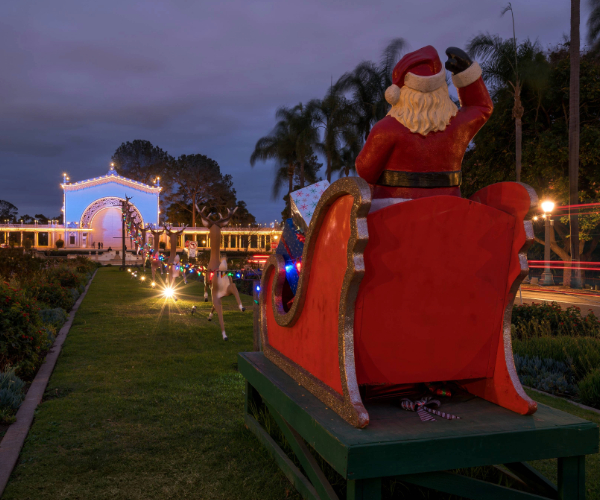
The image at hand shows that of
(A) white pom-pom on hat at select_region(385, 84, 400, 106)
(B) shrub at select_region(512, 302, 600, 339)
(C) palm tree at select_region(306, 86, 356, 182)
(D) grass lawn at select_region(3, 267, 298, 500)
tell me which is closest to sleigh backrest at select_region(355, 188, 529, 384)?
(A) white pom-pom on hat at select_region(385, 84, 400, 106)

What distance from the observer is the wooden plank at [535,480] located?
2439 mm

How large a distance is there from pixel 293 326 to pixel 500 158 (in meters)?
22.1

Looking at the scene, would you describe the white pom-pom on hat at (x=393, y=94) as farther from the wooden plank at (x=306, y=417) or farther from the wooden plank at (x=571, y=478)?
the wooden plank at (x=571, y=478)

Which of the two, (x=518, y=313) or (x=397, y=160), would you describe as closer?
(x=397, y=160)

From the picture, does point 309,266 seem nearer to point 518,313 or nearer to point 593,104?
point 518,313

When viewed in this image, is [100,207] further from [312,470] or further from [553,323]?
[312,470]

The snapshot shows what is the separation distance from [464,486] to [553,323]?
6.26 metres

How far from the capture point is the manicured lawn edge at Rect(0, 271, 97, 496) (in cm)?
332

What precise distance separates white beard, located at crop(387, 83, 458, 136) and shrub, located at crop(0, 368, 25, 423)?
425 centimetres

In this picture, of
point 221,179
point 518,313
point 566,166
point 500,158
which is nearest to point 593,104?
point 566,166

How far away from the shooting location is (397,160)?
2.50 m

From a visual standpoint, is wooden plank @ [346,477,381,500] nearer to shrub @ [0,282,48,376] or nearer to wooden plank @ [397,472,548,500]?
wooden plank @ [397,472,548,500]

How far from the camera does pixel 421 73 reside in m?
2.54

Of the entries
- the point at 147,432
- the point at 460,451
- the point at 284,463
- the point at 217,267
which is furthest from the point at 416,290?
the point at 217,267
